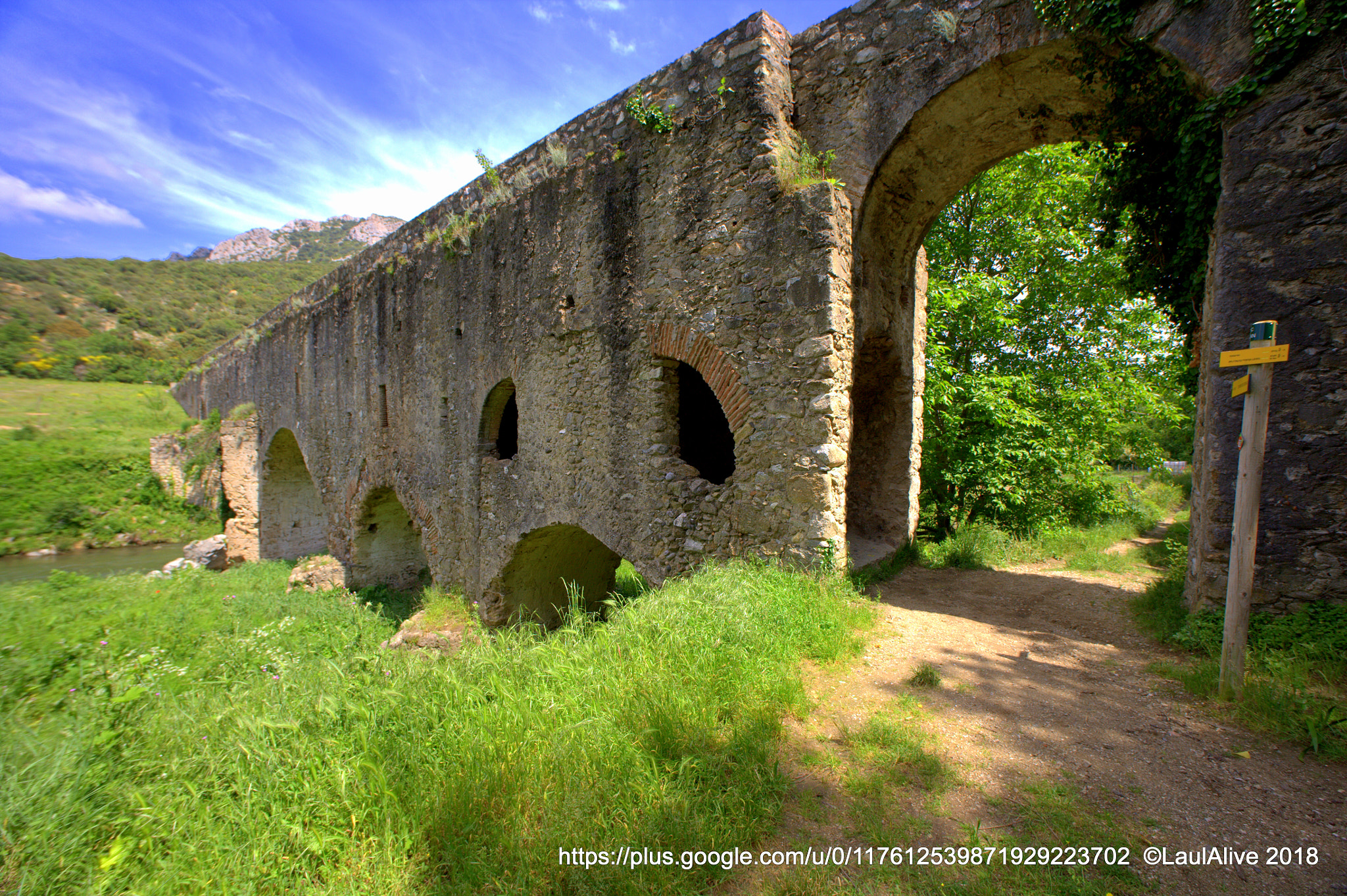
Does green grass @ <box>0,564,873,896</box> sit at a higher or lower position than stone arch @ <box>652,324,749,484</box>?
lower

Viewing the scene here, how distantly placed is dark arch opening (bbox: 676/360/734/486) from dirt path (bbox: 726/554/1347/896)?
4398 mm

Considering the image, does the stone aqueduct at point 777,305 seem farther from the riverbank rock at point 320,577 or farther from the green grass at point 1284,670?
the riverbank rock at point 320,577

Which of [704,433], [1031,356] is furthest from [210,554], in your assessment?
[1031,356]

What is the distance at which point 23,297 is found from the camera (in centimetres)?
3878

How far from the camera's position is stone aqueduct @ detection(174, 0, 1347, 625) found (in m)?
3.33

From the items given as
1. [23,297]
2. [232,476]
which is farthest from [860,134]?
[23,297]

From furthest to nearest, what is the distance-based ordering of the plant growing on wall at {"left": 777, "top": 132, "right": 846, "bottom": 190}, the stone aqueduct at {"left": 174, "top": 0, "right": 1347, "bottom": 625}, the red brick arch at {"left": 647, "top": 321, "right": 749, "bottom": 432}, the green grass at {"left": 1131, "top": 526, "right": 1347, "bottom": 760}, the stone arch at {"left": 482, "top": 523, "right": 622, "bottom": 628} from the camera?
the stone arch at {"left": 482, "top": 523, "right": 622, "bottom": 628} < the red brick arch at {"left": 647, "top": 321, "right": 749, "bottom": 432} < the plant growing on wall at {"left": 777, "top": 132, "right": 846, "bottom": 190} < the stone aqueduct at {"left": 174, "top": 0, "right": 1347, "bottom": 625} < the green grass at {"left": 1131, "top": 526, "right": 1347, "bottom": 760}

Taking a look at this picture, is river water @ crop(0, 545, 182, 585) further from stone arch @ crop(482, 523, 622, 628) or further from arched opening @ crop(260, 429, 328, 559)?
stone arch @ crop(482, 523, 622, 628)

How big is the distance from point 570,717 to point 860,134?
5066 mm

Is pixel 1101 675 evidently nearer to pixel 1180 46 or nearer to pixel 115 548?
pixel 1180 46

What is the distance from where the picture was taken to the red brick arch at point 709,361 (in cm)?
520

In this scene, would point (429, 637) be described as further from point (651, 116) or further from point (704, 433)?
point (651, 116)

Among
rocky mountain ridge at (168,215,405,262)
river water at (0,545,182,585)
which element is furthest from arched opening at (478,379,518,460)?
rocky mountain ridge at (168,215,405,262)

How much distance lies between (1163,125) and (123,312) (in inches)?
2230
